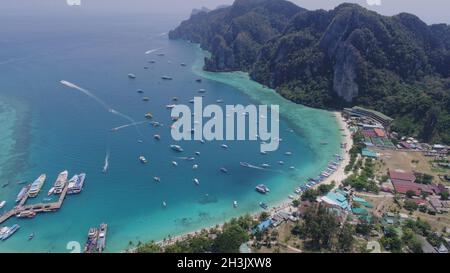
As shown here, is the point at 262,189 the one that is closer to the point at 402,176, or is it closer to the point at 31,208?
the point at 402,176

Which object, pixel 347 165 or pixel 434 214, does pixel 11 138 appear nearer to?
pixel 347 165

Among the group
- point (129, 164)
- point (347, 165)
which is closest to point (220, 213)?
point (129, 164)

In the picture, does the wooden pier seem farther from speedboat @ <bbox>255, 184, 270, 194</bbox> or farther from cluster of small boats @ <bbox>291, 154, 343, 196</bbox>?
cluster of small boats @ <bbox>291, 154, 343, 196</bbox>

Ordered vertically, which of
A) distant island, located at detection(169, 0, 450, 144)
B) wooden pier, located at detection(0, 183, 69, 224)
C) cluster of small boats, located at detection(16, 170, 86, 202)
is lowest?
wooden pier, located at detection(0, 183, 69, 224)

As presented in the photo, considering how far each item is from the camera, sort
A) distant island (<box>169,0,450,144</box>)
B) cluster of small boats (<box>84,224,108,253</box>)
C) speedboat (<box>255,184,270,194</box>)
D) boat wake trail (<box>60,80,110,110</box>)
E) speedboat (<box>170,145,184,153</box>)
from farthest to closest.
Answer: boat wake trail (<box>60,80,110,110</box>) → distant island (<box>169,0,450,144</box>) → speedboat (<box>170,145,184,153</box>) → speedboat (<box>255,184,270,194</box>) → cluster of small boats (<box>84,224,108,253</box>)

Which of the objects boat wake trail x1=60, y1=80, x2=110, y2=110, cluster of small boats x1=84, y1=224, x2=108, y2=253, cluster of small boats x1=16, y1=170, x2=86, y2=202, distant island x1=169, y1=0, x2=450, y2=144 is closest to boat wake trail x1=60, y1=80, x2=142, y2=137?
boat wake trail x1=60, y1=80, x2=110, y2=110

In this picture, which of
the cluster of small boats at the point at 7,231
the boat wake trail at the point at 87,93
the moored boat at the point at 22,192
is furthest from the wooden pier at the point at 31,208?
the boat wake trail at the point at 87,93

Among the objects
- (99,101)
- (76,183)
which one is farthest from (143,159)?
(99,101)
